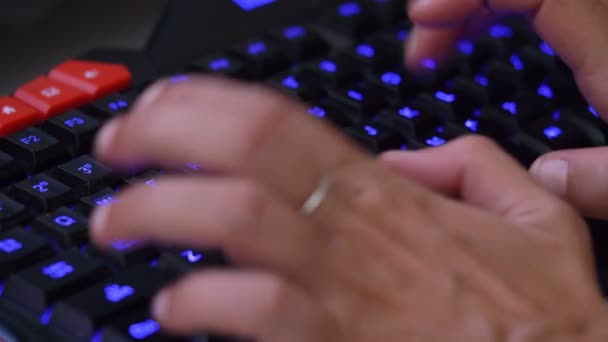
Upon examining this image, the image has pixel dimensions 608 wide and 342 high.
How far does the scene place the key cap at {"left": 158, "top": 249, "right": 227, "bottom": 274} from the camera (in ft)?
1.47

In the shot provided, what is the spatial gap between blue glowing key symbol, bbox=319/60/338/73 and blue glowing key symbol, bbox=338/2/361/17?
0.27 ft

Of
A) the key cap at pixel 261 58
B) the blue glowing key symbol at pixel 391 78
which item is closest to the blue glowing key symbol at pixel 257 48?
the key cap at pixel 261 58

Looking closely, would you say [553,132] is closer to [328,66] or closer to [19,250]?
[328,66]

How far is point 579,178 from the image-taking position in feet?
1.73

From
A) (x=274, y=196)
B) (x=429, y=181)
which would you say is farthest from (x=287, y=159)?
(x=429, y=181)

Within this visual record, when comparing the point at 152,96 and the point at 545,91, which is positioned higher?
the point at 152,96

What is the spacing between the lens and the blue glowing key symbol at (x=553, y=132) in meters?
0.60

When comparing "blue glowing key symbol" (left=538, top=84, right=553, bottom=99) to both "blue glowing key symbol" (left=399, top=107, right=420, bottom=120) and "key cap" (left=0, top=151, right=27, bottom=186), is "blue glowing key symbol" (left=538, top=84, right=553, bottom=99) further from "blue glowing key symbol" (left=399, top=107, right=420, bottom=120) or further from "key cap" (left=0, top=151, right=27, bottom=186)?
"key cap" (left=0, top=151, right=27, bottom=186)

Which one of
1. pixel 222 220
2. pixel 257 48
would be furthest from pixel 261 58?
pixel 222 220

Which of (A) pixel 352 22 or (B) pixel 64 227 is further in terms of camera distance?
Result: (A) pixel 352 22

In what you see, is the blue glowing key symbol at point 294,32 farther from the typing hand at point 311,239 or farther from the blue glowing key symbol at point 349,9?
the typing hand at point 311,239

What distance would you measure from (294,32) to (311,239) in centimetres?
37

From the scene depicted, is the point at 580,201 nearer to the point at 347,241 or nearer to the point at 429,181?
the point at 429,181

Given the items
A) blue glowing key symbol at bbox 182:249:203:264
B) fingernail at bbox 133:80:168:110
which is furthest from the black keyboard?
fingernail at bbox 133:80:168:110
